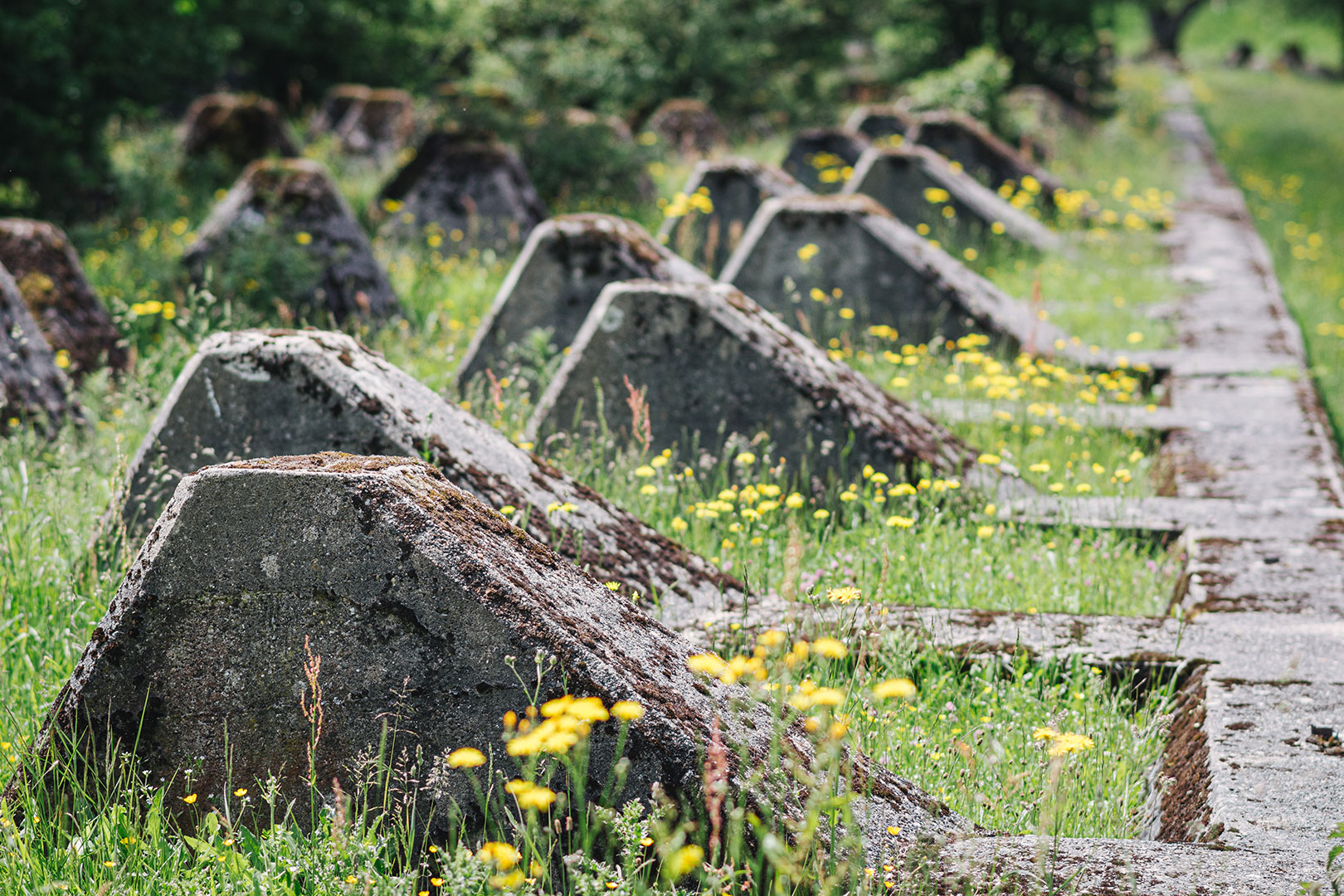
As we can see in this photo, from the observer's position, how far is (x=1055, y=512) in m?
4.15

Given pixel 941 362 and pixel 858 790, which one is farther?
pixel 941 362

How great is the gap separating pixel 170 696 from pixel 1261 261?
8539 millimetres

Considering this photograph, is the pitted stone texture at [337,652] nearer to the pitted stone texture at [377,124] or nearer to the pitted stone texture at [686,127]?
the pitted stone texture at [377,124]

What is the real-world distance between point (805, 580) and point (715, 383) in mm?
997

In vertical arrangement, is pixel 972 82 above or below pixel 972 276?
above

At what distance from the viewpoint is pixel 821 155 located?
37.9 feet

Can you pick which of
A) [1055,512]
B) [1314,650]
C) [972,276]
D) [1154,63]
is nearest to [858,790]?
[1314,650]

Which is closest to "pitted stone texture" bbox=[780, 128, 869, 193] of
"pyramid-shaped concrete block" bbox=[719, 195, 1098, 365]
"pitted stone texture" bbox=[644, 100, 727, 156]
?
"pitted stone texture" bbox=[644, 100, 727, 156]

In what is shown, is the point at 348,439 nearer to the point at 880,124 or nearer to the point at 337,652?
the point at 337,652

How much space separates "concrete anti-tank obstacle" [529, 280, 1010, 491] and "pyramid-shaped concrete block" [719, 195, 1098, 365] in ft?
6.45

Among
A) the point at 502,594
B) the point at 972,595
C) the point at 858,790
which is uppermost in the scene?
the point at 502,594

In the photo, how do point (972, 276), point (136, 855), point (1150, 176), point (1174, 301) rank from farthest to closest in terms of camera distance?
point (1150, 176)
point (1174, 301)
point (972, 276)
point (136, 855)

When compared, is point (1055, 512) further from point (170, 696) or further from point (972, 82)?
point (972, 82)

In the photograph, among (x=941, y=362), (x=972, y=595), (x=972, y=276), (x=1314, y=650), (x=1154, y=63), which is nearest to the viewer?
(x=1314, y=650)
